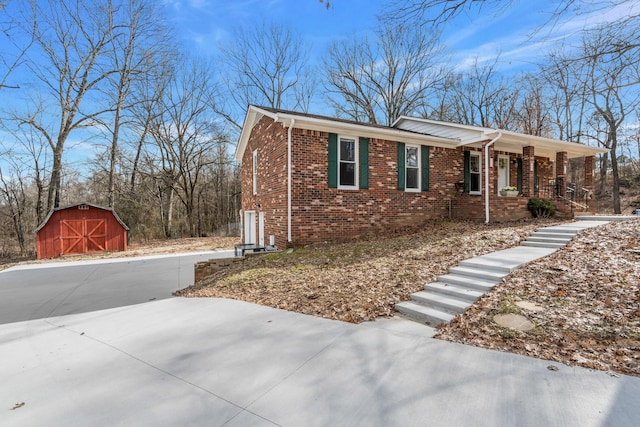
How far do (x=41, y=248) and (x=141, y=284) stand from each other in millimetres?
9834

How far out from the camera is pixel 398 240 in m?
8.62

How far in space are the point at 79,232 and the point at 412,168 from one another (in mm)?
15501

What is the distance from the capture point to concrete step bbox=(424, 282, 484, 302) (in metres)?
4.31

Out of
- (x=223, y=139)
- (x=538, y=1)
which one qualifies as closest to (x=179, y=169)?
(x=223, y=139)

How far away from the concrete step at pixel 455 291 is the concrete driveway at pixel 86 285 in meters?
5.50

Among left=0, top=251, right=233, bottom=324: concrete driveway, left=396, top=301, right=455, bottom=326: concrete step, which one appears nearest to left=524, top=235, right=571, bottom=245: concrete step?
left=396, top=301, right=455, bottom=326: concrete step

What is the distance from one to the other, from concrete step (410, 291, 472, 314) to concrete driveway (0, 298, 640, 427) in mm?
569

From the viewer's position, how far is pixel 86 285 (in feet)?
25.8

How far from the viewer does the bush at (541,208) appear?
36.6 ft

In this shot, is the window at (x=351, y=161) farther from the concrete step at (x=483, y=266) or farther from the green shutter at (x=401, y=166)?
the concrete step at (x=483, y=266)

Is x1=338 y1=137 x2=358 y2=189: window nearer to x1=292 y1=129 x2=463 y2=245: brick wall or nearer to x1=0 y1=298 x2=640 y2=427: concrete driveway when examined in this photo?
x1=292 y1=129 x2=463 y2=245: brick wall

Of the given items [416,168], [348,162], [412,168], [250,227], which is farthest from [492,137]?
[250,227]

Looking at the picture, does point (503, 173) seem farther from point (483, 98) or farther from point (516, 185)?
point (483, 98)

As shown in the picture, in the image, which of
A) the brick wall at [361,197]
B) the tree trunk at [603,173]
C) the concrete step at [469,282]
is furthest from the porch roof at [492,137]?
the tree trunk at [603,173]
